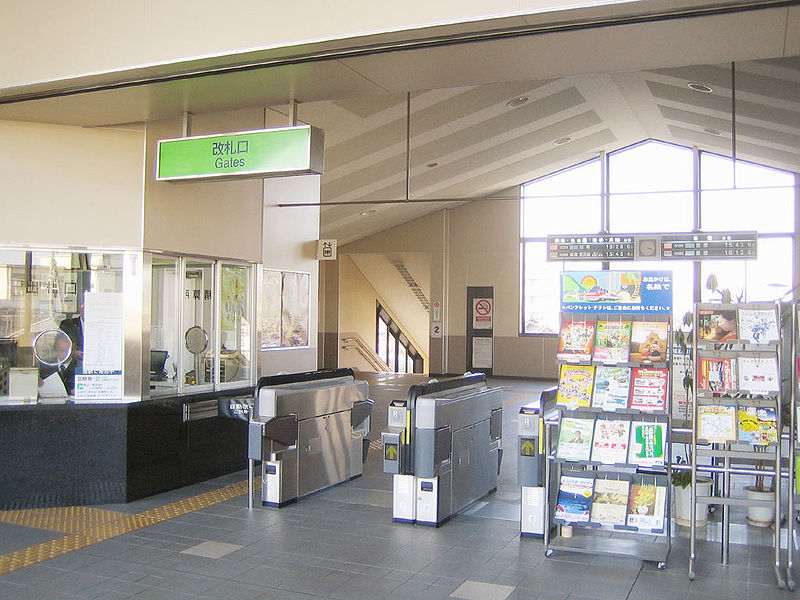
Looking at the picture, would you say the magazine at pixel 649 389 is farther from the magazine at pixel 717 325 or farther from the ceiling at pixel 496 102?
the ceiling at pixel 496 102

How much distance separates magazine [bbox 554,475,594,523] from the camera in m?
5.11

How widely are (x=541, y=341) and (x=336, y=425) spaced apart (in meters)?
11.5

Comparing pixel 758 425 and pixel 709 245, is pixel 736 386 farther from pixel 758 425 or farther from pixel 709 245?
pixel 709 245

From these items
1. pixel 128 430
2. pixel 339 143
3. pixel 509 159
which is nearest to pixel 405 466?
pixel 128 430

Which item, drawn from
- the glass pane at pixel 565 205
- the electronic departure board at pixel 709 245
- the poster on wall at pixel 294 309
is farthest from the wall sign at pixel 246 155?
the glass pane at pixel 565 205

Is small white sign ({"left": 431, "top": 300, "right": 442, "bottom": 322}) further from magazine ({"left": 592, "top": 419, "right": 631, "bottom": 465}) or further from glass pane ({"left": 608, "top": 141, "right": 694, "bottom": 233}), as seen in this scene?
magazine ({"left": 592, "top": 419, "right": 631, "bottom": 465})

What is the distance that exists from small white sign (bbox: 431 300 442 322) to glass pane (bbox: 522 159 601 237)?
→ 2.65m

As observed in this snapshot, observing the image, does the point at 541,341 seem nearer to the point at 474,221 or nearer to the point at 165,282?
the point at 474,221

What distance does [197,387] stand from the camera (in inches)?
287

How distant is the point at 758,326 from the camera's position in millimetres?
4801

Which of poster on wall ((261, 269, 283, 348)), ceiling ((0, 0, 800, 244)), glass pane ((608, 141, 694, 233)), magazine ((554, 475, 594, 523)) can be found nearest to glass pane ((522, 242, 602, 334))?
glass pane ((608, 141, 694, 233))

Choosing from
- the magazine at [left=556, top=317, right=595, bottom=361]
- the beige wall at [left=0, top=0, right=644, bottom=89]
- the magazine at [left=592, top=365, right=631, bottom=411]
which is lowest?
the magazine at [left=592, top=365, right=631, bottom=411]

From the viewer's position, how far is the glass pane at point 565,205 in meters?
17.5

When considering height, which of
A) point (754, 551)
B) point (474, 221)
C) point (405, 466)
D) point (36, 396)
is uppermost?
point (474, 221)
